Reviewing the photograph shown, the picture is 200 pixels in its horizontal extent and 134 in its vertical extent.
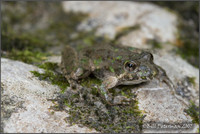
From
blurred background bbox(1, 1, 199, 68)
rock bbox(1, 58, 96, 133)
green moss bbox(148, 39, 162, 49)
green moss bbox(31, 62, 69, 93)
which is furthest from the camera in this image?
green moss bbox(148, 39, 162, 49)

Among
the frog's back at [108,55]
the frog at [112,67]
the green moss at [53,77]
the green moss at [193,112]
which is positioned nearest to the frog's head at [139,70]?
the frog at [112,67]

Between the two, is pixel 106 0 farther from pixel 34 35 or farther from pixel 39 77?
pixel 39 77

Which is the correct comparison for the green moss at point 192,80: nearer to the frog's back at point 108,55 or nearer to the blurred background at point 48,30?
the blurred background at point 48,30

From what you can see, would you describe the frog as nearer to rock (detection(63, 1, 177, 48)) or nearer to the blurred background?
the blurred background

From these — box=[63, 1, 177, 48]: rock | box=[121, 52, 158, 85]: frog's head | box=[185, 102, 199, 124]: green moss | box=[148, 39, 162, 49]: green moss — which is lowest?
box=[185, 102, 199, 124]: green moss

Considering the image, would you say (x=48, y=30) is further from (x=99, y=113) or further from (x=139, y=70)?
(x=99, y=113)

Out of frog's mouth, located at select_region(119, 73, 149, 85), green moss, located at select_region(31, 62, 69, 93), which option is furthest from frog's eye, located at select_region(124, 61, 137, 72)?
→ green moss, located at select_region(31, 62, 69, 93)
